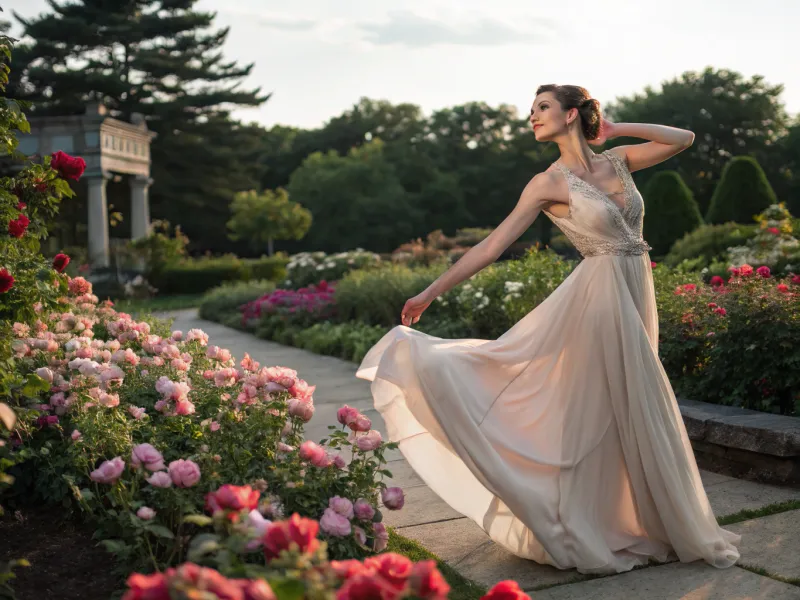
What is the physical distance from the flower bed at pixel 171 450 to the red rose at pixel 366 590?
1.02m

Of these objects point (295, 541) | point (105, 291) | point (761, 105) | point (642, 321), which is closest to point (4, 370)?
point (295, 541)

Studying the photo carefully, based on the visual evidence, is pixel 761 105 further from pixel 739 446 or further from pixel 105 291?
pixel 739 446

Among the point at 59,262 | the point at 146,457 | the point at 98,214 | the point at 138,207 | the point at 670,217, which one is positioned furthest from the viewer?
the point at 138,207

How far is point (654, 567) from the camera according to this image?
3.44 m

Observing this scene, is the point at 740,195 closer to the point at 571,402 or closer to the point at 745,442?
the point at 745,442

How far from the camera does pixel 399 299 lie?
39.0 ft

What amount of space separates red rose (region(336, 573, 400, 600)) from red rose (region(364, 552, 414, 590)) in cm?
6

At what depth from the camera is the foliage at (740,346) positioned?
5164 mm

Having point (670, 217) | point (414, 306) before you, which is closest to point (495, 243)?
point (414, 306)

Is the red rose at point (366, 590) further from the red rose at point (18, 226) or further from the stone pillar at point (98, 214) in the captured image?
the stone pillar at point (98, 214)

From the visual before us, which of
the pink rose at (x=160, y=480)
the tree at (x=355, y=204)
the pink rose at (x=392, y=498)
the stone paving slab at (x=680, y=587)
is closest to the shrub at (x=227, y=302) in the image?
the pink rose at (x=392, y=498)

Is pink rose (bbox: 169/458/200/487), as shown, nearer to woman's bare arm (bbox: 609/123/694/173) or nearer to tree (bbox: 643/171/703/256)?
woman's bare arm (bbox: 609/123/694/173)

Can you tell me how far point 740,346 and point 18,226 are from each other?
13.9 ft

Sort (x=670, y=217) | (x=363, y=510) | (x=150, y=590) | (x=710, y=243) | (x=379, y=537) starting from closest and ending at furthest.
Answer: (x=150, y=590) → (x=363, y=510) → (x=379, y=537) → (x=710, y=243) → (x=670, y=217)
